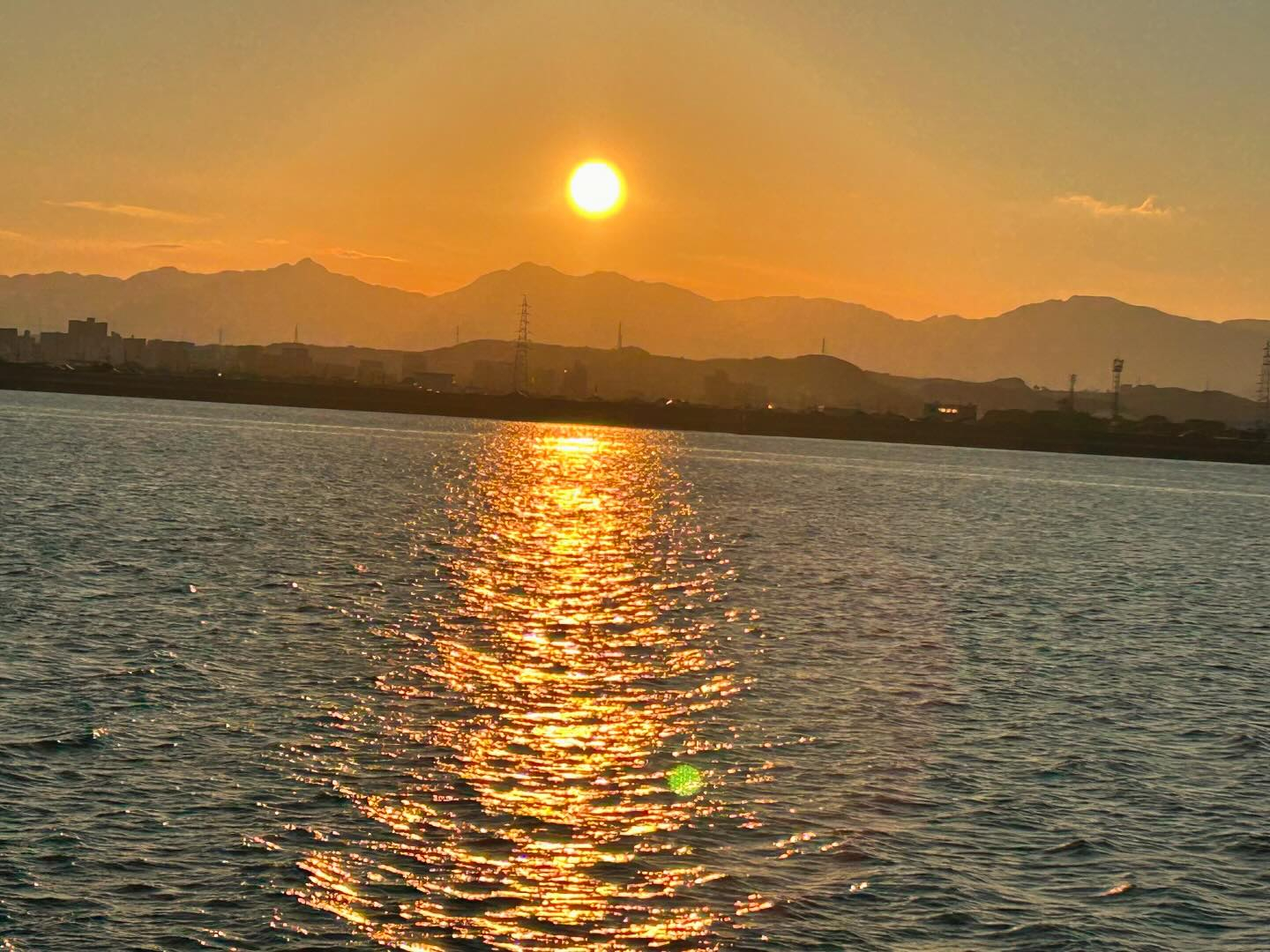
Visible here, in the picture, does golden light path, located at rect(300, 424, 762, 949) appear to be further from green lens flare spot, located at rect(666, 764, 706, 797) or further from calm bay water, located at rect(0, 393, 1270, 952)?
green lens flare spot, located at rect(666, 764, 706, 797)

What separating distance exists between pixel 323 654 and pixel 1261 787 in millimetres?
23337

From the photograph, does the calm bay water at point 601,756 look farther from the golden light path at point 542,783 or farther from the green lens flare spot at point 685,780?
the green lens flare spot at point 685,780

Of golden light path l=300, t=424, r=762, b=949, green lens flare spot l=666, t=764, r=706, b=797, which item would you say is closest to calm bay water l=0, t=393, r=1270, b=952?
golden light path l=300, t=424, r=762, b=949

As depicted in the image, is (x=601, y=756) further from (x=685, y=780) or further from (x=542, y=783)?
(x=542, y=783)

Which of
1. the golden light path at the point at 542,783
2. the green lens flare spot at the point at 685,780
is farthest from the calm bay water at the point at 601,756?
the green lens flare spot at the point at 685,780

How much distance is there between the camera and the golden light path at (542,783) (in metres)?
Answer: 19.8

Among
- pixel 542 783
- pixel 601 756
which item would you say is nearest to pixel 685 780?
pixel 601 756

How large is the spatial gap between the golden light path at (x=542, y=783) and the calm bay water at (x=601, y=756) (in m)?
0.10

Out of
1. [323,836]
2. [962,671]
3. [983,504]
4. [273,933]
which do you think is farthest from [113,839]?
[983,504]

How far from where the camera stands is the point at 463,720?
3158 cm

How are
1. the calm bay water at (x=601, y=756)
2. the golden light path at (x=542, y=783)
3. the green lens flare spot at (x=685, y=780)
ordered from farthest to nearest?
the green lens flare spot at (x=685, y=780), the calm bay water at (x=601, y=756), the golden light path at (x=542, y=783)

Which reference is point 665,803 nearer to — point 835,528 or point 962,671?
point 962,671

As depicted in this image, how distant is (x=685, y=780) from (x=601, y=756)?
2200mm

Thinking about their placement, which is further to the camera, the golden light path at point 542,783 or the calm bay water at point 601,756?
the calm bay water at point 601,756
